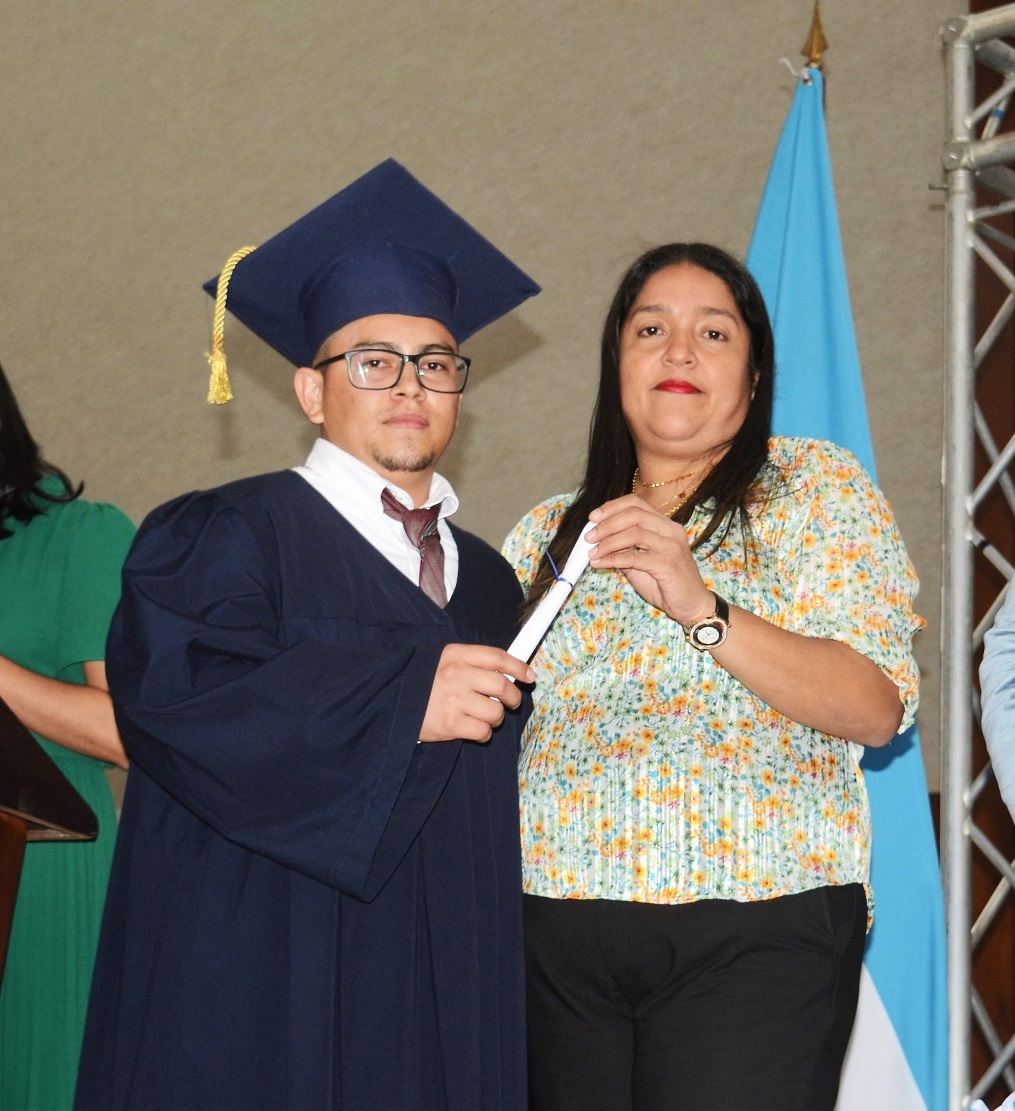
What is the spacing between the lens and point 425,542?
2.18 m

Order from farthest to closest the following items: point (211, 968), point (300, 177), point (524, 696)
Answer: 1. point (300, 177)
2. point (524, 696)
3. point (211, 968)

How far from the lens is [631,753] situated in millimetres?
1955

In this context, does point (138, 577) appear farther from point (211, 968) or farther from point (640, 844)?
point (640, 844)

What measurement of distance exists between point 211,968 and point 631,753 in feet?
1.97

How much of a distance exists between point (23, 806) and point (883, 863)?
197 centimetres

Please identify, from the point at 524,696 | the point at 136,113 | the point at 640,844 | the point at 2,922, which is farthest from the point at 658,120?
the point at 2,922

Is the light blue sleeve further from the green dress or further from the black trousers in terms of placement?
the green dress

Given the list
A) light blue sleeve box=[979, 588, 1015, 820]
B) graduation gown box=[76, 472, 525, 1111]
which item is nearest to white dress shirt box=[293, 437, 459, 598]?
graduation gown box=[76, 472, 525, 1111]

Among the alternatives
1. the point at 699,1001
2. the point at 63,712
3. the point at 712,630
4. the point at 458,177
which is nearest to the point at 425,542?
the point at 712,630

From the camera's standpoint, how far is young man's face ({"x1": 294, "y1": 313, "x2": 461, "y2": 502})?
2.17 m

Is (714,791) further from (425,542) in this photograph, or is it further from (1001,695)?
(425,542)

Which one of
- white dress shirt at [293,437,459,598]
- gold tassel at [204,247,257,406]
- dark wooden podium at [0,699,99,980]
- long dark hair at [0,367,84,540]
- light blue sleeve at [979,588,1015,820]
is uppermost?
gold tassel at [204,247,257,406]

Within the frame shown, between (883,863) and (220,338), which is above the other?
(220,338)

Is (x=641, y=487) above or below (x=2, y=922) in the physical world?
above
